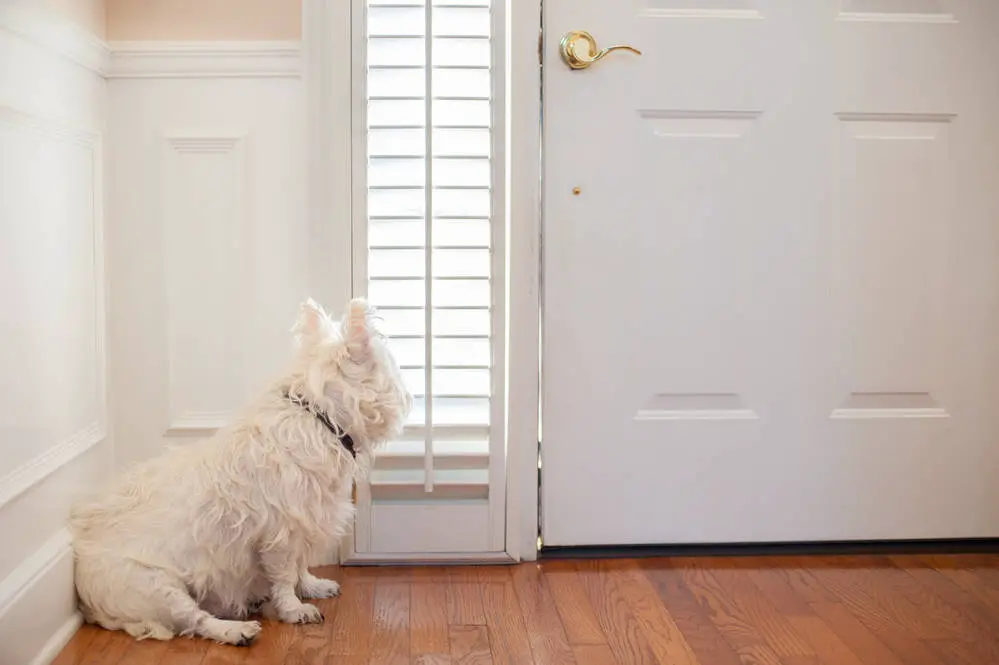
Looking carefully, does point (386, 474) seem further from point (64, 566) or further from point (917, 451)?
point (917, 451)

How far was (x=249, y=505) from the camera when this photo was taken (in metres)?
2.04

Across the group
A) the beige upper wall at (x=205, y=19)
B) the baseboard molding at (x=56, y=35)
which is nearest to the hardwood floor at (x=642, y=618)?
the baseboard molding at (x=56, y=35)

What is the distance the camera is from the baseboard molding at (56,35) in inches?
72.7

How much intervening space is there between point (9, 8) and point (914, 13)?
6.38 feet

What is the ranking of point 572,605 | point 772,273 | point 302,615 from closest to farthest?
point 302,615
point 572,605
point 772,273

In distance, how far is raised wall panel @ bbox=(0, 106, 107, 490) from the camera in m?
1.85

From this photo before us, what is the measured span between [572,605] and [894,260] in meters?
1.13

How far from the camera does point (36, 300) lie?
1978mm

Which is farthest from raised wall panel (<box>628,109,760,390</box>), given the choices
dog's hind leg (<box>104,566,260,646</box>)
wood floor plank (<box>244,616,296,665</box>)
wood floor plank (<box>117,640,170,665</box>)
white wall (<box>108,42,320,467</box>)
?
wood floor plank (<box>117,640,170,665</box>)

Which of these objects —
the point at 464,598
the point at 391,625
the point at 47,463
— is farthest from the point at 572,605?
the point at 47,463

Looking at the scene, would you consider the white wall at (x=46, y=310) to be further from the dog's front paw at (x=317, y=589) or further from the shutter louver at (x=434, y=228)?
the shutter louver at (x=434, y=228)

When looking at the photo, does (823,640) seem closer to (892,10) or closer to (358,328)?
(358,328)

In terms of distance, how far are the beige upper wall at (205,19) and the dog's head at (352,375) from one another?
739 mm

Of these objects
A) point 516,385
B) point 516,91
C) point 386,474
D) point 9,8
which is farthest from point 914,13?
point 9,8
